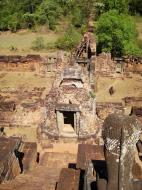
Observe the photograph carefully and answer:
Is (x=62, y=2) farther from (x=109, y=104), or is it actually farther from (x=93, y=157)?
(x=93, y=157)

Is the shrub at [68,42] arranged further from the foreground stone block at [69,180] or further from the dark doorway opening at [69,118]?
the foreground stone block at [69,180]

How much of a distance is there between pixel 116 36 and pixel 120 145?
20865 millimetres

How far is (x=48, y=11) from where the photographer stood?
38688 mm

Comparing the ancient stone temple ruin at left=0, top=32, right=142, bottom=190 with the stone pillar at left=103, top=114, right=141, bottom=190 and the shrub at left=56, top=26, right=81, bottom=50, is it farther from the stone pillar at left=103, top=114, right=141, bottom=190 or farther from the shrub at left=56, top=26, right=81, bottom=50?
the shrub at left=56, top=26, right=81, bottom=50

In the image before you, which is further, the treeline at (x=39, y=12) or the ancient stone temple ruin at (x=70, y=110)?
the treeline at (x=39, y=12)

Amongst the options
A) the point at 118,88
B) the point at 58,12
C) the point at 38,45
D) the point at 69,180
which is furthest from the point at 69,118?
the point at 58,12

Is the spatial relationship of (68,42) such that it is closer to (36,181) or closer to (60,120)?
(60,120)

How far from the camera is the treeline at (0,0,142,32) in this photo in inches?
1473

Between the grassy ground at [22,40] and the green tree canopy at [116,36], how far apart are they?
6154mm

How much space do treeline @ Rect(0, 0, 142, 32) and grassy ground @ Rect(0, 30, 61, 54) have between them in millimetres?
1308

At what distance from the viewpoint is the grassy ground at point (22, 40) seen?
31016 millimetres

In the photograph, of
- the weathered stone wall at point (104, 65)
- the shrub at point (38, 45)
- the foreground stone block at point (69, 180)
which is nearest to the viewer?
the foreground stone block at point (69, 180)

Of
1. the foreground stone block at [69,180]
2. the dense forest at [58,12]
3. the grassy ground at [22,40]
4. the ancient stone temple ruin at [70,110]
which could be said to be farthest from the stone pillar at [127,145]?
the grassy ground at [22,40]

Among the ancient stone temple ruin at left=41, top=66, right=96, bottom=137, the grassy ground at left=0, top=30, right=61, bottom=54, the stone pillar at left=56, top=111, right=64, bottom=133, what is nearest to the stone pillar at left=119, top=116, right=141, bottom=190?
the ancient stone temple ruin at left=41, top=66, right=96, bottom=137
